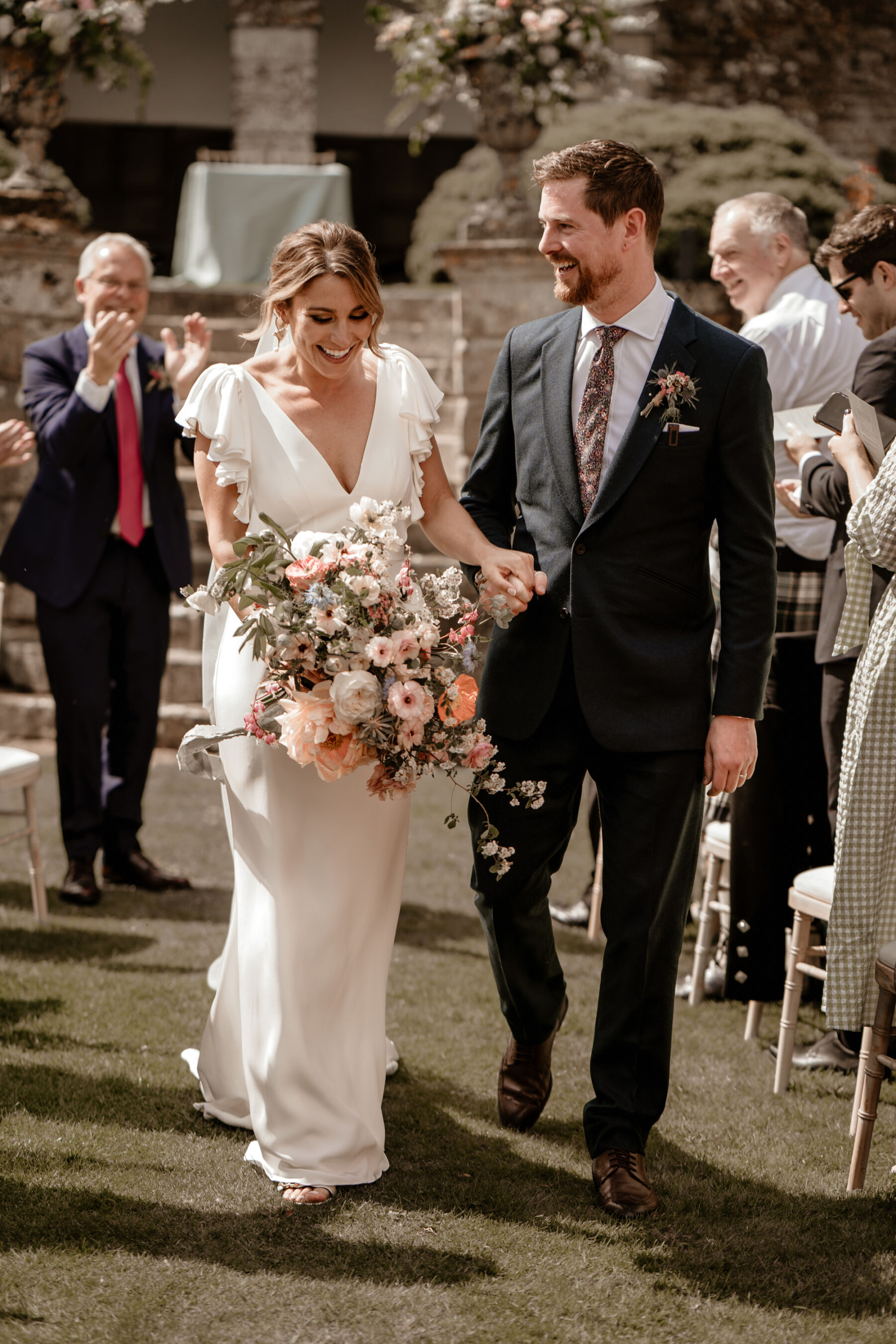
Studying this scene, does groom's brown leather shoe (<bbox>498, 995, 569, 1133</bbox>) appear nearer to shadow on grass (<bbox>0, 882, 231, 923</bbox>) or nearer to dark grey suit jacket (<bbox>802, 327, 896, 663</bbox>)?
dark grey suit jacket (<bbox>802, 327, 896, 663</bbox>)

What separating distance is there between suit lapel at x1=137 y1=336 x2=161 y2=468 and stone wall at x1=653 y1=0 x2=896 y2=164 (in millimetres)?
11216

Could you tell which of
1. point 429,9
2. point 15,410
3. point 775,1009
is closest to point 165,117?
point 429,9

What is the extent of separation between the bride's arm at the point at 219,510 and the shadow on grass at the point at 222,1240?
1415 mm

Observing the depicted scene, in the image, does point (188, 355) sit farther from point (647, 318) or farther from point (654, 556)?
point (654, 556)

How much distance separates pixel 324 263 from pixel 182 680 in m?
5.47

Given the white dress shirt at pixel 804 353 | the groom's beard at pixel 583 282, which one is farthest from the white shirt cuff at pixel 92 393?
the groom's beard at pixel 583 282

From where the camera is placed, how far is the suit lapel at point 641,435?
2.91 m

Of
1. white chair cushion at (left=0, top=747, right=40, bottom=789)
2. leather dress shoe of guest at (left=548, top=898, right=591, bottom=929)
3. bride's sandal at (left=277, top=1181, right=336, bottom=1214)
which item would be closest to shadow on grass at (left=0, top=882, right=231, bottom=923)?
white chair cushion at (left=0, top=747, right=40, bottom=789)

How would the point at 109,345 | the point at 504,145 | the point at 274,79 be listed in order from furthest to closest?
the point at 274,79 < the point at 504,145 < the point at 109,345

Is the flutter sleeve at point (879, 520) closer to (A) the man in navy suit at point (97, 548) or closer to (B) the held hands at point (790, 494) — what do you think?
(B) the held hands at point (790, 494)

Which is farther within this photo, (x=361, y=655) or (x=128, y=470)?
(x=128, y=470)

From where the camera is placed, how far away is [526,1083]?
11.3ft

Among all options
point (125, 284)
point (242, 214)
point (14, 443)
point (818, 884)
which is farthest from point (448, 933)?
point (242, 214)

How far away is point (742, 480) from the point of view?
9.47 feet
